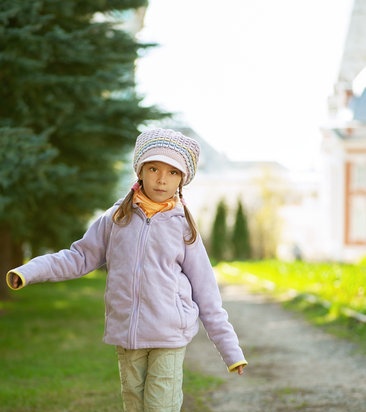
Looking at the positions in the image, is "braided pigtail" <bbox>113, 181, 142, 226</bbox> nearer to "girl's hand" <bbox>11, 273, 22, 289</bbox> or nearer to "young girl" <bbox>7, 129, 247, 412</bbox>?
"young girl" <bbox>7, 129, 247, 412</bbox>

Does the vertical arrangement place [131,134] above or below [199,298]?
above

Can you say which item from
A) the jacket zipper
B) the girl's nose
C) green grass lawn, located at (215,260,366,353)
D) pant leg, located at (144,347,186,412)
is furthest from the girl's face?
green grass lawn, located at (215,260,366,353)

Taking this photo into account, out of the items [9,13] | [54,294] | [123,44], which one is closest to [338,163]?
[54,294]

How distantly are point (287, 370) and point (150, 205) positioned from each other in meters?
4.01

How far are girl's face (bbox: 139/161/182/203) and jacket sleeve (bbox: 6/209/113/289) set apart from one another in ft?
0.76

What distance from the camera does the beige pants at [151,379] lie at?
3.23 meters

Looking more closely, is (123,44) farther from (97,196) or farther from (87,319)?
(87,319)

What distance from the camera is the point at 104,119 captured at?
934 cm

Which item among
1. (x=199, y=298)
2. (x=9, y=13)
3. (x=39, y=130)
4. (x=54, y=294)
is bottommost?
(x=54, y=294)

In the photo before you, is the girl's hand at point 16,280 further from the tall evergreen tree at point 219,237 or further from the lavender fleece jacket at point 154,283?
the tall evergreen tree at point 219,237

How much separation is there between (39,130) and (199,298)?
5.96 meters

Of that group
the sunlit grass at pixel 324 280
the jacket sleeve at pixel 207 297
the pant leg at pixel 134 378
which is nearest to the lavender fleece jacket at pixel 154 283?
the jacket sleeve at pixel 207 297

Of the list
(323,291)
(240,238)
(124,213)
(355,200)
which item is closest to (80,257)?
(124,213)

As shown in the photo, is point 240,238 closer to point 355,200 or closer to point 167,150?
point 355,200
